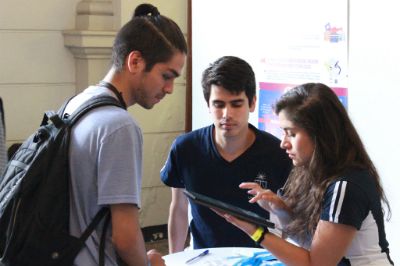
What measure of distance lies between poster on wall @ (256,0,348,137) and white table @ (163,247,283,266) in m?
1.00

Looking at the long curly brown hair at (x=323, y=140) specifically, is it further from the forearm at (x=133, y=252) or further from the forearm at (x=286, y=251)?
the forearm at (x=133, y=252)

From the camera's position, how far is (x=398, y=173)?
291 cm

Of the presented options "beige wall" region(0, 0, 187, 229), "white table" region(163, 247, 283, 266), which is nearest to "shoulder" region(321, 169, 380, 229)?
"white table" region(163, 247, 283, 266)

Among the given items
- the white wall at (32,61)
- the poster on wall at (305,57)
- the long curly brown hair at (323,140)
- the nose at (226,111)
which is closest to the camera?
the long curly brown hair at (323,140)

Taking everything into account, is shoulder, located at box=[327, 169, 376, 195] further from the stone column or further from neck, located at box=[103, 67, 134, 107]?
the stone column

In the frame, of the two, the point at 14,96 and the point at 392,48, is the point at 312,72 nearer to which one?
the point at 392,48

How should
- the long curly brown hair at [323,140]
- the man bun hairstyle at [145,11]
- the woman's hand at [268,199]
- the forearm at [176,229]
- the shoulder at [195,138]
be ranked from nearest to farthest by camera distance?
the man bun hairstyle at [145,11] → the long curly brown hair at [323,140] → the woman's hand at [268,199] → the shoulder at [195,138] → the forearm at [176,229]

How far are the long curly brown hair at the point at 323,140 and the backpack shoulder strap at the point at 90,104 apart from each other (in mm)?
622

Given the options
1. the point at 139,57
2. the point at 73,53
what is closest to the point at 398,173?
the point at 139,57

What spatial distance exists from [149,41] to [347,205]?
722 mm

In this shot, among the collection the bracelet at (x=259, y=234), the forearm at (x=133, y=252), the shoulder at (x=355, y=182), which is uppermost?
the shoulder at (x=355, y=182)

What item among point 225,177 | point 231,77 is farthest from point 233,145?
point 231,77

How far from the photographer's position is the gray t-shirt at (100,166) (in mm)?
1594

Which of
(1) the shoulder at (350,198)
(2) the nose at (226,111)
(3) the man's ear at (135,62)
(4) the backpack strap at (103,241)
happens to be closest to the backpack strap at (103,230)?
(4) the backpack strap at (103,241)
